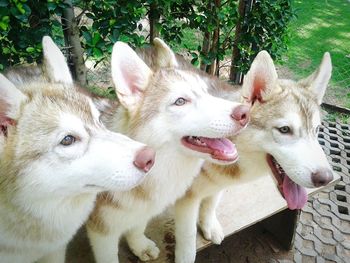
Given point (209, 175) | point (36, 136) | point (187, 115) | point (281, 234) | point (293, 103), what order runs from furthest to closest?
point (281, 234)
point (209, 175)
point (293, 103)
point (187, 115)
point (36, 136)

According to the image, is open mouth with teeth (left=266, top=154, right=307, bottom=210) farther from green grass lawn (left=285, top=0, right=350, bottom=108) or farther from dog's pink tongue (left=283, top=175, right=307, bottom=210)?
green grass lawn (left=285, top=0, right=350, bottom=108)

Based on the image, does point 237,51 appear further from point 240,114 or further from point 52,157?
point 52,157

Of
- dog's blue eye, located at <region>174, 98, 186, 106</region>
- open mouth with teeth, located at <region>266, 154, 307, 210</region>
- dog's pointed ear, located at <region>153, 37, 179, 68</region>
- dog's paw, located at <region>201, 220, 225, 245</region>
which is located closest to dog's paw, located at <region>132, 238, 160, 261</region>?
dog's paw, located at <region>201, 220, 225, 245</region>

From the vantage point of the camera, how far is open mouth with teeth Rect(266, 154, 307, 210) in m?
2.41

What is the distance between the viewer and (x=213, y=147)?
216 cm

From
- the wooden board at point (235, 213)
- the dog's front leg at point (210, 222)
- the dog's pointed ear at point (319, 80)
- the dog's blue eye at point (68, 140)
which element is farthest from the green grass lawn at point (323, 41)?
the dog's blue eye at point (68, 140)

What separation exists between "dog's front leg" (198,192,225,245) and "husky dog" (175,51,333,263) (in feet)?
0.82

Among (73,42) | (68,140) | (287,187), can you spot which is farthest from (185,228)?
(73,42)

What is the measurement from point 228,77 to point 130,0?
255 centimetres

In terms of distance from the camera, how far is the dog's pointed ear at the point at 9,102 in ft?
5.88

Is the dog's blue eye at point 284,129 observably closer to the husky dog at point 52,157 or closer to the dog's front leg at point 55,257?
the husky dog at point 52,157

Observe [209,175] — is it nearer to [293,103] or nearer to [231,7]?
[293,103]

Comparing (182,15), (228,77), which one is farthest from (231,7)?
(228,77)

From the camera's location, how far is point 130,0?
3.20 meters
